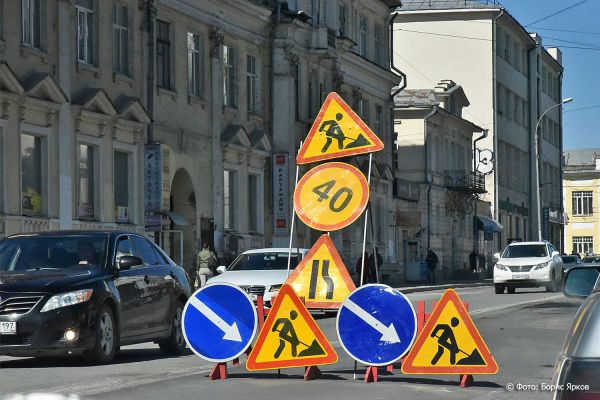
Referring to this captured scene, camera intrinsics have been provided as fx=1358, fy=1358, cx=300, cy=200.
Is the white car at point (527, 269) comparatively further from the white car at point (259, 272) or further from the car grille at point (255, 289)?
the car grille at point (255, 289)

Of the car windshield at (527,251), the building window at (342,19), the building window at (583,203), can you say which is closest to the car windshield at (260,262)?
the car windshield at (527,251)

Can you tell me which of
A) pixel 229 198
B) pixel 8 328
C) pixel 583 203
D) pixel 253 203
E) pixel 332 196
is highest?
pixel 583 203

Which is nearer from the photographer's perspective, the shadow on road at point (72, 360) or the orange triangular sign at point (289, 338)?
the orange triangular sign at point (289, 338)

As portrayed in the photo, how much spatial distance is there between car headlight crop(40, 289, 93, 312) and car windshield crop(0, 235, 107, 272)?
2.27ft

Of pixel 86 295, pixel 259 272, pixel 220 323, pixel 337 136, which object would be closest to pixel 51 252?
pixel 86 295

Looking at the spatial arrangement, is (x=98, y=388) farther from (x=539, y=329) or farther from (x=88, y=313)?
(x=539, y=329)

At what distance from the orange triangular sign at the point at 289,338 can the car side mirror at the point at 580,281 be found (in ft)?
17.8

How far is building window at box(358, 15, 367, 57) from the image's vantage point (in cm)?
5433

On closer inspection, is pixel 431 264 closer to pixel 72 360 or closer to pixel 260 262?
pixel 260 262

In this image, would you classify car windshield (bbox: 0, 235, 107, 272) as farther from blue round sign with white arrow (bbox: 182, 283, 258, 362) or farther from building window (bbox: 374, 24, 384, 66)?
building window (bbox: 374, 24, 384, 66)

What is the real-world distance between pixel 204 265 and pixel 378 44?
24714mm

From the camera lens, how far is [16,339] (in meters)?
14.1

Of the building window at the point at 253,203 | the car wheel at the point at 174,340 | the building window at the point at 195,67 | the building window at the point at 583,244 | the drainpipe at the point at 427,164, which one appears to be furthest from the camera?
the building window at the point at 583,244

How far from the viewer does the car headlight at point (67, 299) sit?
14.3m
